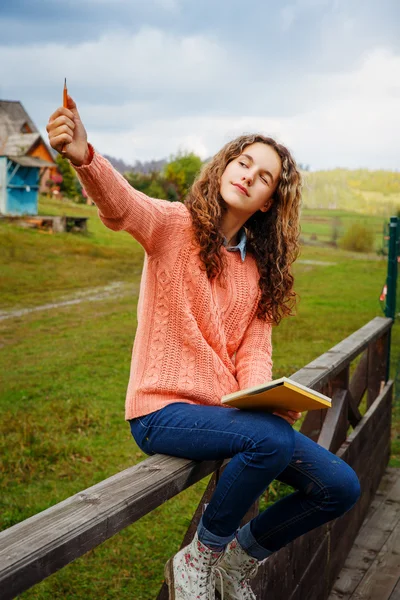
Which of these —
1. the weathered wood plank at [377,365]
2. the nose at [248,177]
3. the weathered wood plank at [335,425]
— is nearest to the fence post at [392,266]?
the weathered wood plank at [377,365]

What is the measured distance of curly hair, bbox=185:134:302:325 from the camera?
1927mm

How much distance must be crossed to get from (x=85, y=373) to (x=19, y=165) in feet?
30.8

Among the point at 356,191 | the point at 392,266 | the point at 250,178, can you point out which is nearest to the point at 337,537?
the point at 250,178

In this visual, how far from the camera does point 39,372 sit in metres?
7.18

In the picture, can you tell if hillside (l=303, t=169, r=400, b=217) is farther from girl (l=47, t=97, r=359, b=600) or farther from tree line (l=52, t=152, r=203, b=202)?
girl (l=47, t=97, r=359, b=600)

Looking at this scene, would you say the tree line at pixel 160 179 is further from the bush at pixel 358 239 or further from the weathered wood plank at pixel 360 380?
the weathered wood plank at pixel 360 380

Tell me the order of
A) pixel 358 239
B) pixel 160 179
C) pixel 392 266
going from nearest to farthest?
pixel 392 266 → pixel 160 179 → pixel 358 239

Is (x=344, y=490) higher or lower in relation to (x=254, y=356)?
lower

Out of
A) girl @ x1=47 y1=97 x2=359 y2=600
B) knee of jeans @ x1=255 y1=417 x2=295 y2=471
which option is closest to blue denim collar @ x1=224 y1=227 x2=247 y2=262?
girl @ x1=47 y1=97 x2=359 y2=600

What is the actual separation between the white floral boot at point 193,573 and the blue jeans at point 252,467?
1.2 inches

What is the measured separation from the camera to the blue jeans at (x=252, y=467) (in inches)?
61.9

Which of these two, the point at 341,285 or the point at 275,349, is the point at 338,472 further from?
the point at 341,285

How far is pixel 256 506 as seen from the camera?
203 centimetres

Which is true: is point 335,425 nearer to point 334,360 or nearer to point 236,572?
point 334,360
